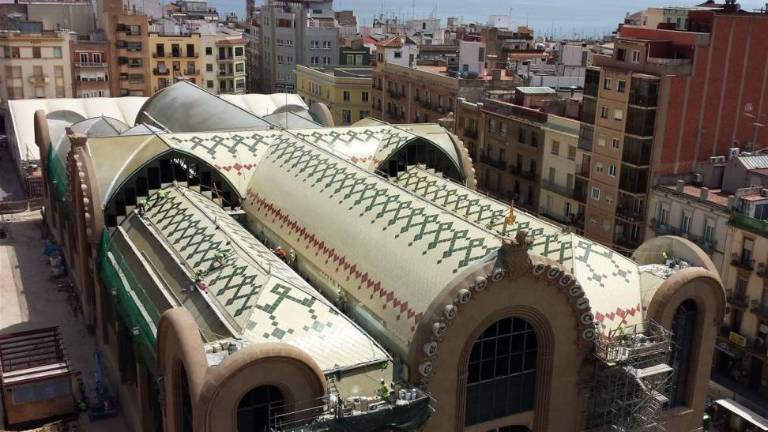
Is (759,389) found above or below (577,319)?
below

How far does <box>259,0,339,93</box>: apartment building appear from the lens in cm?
12781

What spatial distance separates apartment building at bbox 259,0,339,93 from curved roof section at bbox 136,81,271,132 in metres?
56.5

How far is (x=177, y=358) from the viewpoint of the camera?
2981 centimetres

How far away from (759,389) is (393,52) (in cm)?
6004

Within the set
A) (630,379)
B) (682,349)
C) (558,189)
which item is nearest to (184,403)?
(630,379)

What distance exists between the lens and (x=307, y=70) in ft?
359

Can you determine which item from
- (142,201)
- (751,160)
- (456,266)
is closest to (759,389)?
(751,160)

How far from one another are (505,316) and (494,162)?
49873mm

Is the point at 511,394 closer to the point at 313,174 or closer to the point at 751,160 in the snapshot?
the point at 313,174

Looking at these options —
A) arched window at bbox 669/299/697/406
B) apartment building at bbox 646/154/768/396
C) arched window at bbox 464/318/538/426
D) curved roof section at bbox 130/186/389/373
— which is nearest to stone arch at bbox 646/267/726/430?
arched window at bbox 669/299/697/406

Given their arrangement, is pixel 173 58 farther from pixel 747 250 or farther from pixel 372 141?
pixel 747 250

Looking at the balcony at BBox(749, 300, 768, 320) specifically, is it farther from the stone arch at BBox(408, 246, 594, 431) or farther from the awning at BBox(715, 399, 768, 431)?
the stone arch at BBox(408, 246, 594, 431)

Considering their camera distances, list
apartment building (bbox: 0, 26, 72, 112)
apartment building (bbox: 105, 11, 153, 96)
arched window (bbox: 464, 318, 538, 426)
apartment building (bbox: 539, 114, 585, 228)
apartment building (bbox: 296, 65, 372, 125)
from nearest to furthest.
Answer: arched window (bbox: 464, 318, 538, 426)
apartment building (bbox: 539, 114, 585, 228)
apartment building (bbox: 0, 26, 72, 112)
apartment building (bbox: 296, 65, 372, 125)
apartment building (bbox: 105, 11, 153, 96)

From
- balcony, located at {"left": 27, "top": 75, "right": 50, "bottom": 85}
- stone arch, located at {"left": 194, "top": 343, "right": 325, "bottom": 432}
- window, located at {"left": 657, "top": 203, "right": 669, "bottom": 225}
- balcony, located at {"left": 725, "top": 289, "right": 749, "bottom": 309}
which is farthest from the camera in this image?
balcony, located at {"left": 27, "top": 75, "right": 50, "bottom": 85}
